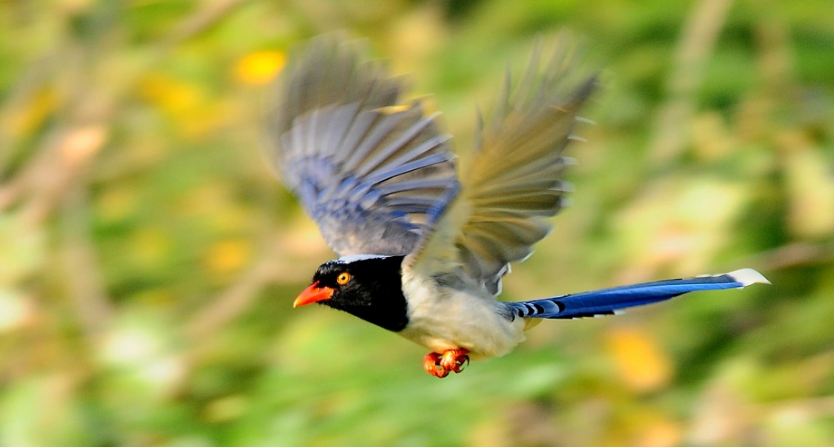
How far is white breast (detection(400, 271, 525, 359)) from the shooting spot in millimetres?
3494

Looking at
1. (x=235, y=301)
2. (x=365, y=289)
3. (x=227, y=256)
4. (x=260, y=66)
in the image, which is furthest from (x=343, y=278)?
(x=227, y=256)

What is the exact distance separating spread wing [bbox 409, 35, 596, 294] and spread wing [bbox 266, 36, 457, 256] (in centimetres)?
59

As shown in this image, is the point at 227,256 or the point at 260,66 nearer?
the point at 260,66

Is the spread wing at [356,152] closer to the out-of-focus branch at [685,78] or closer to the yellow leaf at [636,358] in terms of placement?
the yellow leaf at [636,358]

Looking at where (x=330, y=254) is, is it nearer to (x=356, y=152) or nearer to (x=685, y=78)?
(x=356, y=152)

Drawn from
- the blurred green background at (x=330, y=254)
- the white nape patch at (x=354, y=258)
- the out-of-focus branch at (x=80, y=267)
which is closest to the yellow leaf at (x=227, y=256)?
the blurred green background at (x=330, y=254)

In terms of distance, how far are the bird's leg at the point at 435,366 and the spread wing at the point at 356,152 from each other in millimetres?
474

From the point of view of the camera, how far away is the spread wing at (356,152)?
4.24 metres

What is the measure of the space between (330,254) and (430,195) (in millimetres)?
1781

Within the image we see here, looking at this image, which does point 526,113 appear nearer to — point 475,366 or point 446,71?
point 475,366

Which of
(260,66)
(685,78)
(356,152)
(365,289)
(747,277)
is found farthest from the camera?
(260,66)

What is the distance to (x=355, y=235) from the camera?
4.20m

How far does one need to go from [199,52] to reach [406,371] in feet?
8.96

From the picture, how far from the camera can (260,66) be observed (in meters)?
6.39
